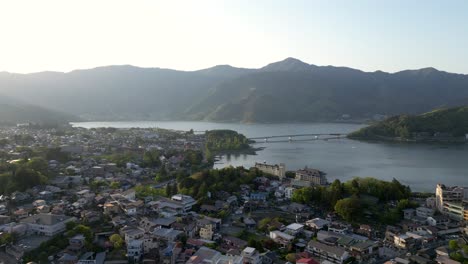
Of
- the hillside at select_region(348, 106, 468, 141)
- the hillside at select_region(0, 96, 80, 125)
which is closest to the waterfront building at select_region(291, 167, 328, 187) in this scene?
the hillside at select_region(348, 106, 468, 141)

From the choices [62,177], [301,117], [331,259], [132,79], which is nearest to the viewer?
[331,259]

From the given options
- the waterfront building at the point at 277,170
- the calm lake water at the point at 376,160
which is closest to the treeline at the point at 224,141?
the calm lake water at the point at 376,160

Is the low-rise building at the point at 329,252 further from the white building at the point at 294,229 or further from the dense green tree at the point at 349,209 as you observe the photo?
the dense green tree at the point at 349,209

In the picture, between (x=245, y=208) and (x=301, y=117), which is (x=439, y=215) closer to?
(x=245, y=208)

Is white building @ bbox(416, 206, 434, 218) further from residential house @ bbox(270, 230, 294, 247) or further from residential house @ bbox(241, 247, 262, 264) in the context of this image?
residential house @ bbox(241, 247, 262, 264)

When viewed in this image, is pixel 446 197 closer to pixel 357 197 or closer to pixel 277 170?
pixel 357 197

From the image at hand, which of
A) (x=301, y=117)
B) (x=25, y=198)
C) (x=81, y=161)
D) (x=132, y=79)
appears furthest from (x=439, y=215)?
(x=132, y=79)
